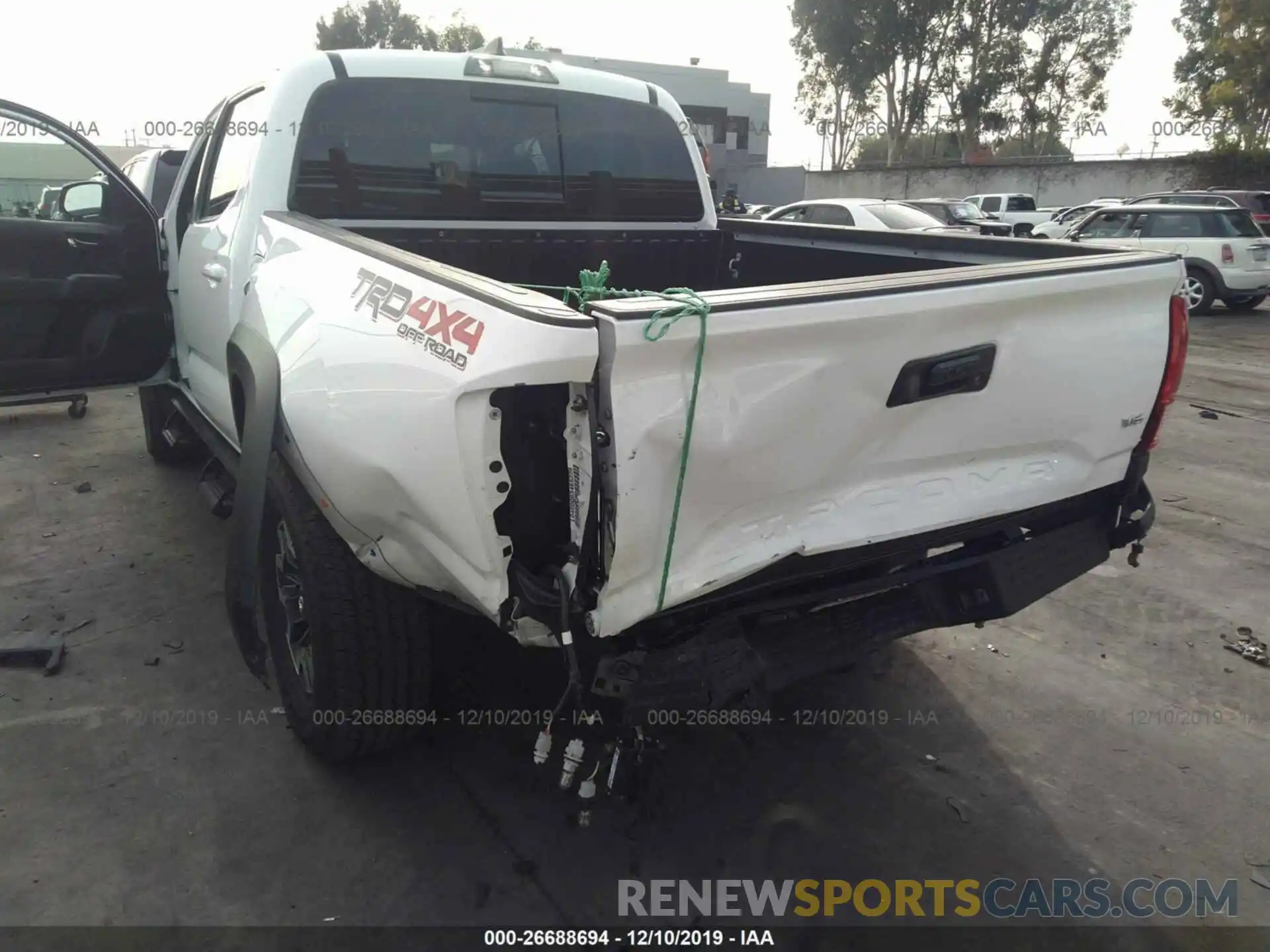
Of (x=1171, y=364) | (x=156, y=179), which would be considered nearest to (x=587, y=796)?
(x=1171, y=364)

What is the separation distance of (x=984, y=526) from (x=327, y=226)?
6.92 feet

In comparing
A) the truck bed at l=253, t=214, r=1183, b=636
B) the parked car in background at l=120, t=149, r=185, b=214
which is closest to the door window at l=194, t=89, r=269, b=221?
the truck bed at l=253, t=214, r=1183, b=636

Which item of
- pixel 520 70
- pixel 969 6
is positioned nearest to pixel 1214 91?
pixel 969 6

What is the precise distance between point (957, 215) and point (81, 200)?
1540 cm

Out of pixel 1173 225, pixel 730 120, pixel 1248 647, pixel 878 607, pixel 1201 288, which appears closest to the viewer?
pixel 878 607

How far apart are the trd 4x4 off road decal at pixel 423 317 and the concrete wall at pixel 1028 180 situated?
98.3ft

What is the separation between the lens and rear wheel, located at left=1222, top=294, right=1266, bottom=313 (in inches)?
531

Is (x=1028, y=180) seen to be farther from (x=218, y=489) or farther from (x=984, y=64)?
(x=218, y=489)

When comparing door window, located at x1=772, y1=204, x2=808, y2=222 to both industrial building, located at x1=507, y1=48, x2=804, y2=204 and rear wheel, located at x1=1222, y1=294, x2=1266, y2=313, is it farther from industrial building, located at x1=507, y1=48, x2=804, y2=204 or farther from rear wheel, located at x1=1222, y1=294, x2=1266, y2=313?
industrial building, located at x1=507, y1=48, x2=804, y2=204

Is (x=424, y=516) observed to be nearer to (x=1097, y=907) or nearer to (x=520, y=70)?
(x=1097, y=907)

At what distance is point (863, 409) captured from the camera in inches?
80.4

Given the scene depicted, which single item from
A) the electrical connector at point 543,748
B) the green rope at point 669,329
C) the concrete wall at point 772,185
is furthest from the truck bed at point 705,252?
the concrete wall at point 772,185

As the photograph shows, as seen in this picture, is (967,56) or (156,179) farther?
(967,56)

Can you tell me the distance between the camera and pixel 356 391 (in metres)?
2.14
